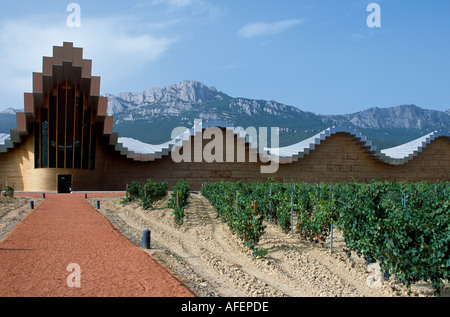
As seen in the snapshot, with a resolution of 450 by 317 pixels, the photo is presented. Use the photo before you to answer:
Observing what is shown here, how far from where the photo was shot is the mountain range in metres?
145

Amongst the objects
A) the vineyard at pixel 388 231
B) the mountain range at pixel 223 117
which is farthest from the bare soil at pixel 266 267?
the mountain range at pixel 223 117

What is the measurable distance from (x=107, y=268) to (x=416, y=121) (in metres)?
206

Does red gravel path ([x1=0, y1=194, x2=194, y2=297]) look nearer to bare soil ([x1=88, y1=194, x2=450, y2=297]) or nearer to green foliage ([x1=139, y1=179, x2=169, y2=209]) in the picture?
bare soil ([x1=88, y1=194, x2=450, y2=297])

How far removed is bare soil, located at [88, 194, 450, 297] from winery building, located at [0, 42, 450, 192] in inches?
701

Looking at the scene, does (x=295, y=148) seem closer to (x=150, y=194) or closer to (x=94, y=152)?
(x=94, y=152)

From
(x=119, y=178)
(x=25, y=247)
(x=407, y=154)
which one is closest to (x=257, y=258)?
(x=25, y=247)

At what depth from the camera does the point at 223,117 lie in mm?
150625

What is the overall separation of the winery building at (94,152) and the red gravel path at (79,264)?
17642mm

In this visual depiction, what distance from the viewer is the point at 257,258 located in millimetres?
9047

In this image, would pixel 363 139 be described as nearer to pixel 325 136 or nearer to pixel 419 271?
pixel 325 136

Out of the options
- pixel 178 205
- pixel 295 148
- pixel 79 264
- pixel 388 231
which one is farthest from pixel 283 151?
pixel 79 264

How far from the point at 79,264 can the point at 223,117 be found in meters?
144

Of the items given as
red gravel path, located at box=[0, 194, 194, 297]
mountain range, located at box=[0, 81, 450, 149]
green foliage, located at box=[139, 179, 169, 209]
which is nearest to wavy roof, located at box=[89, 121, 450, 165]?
green foliage, located at box=[139, 179, 169, 209]

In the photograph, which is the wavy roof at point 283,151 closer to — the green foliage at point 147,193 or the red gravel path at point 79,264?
the green foliage at point 147,193
